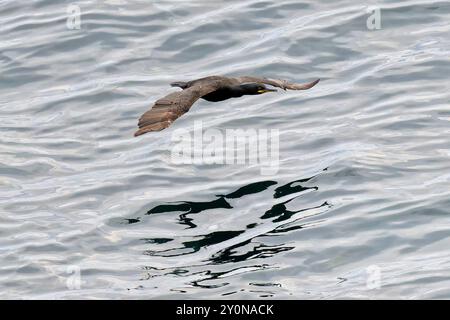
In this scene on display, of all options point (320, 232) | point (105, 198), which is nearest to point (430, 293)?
point (320, 232)

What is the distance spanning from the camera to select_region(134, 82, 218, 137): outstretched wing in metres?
14.8

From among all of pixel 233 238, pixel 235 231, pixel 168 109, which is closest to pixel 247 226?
pixel 235 231

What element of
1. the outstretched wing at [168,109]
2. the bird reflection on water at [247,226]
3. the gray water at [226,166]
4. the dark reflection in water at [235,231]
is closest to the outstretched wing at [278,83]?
the outstretched wing at [168,109]

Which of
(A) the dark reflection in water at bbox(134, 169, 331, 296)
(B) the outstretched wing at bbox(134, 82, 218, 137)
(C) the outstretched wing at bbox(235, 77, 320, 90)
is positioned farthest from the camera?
(C) the outstretched wing at bbox(235, 77, 320, 90)

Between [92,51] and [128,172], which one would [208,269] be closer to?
[128,172]

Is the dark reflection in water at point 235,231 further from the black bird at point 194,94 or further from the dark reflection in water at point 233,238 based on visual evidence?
the black bird at point 194,94

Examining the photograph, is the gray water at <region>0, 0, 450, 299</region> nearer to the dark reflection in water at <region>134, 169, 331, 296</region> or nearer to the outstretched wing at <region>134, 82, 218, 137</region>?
the dark reflection in water at <region>134, 169, 331, 296</region>

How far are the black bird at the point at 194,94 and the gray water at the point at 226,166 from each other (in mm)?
1105

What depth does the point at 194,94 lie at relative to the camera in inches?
632

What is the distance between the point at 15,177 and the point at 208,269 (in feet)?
14.2

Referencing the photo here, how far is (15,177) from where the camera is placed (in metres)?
17.7

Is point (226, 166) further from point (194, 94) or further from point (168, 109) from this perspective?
point (168, 109)

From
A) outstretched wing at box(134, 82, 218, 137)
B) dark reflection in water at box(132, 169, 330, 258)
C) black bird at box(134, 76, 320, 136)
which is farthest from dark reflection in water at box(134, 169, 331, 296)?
outstretched wing at box(134, 82, 218, 137)

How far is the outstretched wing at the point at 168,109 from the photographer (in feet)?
48.5
